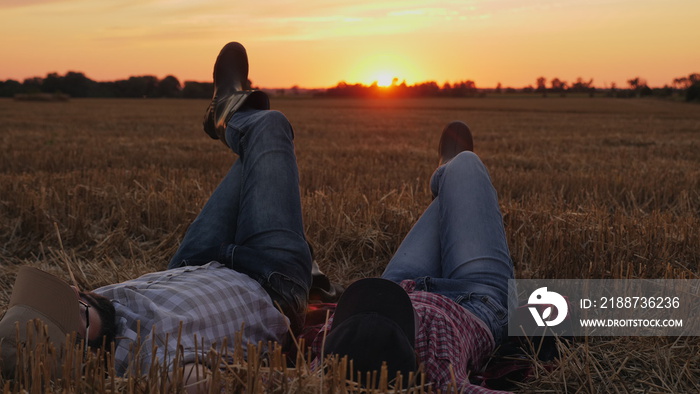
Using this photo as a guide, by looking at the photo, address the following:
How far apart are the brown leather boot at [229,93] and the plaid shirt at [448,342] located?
3.76 ft

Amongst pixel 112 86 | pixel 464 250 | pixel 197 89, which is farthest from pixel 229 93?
pixel 112 86

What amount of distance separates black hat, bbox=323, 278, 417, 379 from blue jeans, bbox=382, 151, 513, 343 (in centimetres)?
50

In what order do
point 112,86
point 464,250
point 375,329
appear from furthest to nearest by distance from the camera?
point 112,86 → point 464,250 → point 375,329

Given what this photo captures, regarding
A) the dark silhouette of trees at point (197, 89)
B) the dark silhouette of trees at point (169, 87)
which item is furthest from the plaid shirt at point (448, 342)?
the dark silhouette of trees at point (169, 87)

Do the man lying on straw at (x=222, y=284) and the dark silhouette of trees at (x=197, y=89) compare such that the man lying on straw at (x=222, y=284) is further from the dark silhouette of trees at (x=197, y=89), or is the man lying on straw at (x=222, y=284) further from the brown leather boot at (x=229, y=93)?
the dark silhouette of trees at (x=197, y=89)

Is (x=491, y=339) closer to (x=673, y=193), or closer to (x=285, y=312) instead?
(x=285, y=312)

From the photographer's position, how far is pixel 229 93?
3119 mm

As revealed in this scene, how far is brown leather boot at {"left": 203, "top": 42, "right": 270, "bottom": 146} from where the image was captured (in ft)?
9.29

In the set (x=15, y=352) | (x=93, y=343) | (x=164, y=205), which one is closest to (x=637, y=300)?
(x=93, y=343)

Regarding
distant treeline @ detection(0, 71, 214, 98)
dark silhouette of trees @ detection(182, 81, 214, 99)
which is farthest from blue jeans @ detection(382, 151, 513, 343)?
distant treeline @ detection(0, 71, 214, 98)

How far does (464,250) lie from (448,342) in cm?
55

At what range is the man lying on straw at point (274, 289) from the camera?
1729mm

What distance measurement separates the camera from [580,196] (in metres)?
6.71

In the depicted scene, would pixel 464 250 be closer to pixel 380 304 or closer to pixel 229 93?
pixel 380 304
